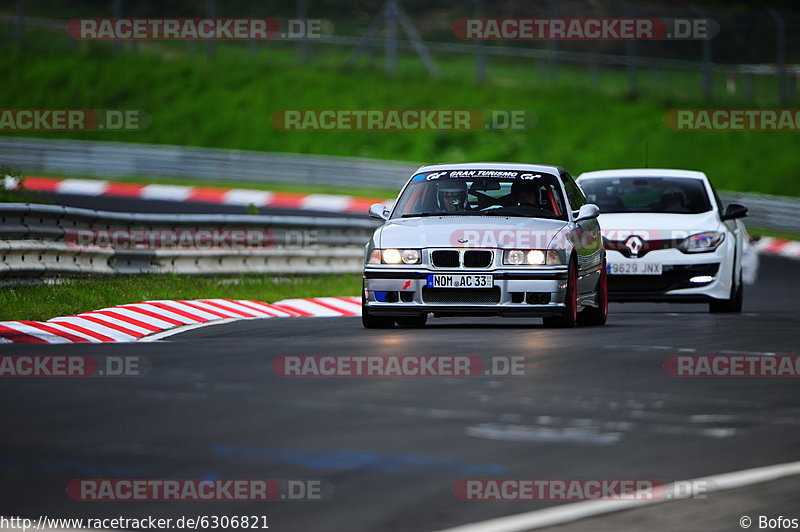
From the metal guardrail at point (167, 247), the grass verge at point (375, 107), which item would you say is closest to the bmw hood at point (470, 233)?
the metal guardrail at point (167, 247)

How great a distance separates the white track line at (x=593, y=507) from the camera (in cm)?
562

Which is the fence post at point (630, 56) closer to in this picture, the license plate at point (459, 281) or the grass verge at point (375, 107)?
the grass verge at point (375, 107)

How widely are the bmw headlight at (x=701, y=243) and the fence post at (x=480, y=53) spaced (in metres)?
23.7

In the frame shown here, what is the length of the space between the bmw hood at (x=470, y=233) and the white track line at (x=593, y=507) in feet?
20.4

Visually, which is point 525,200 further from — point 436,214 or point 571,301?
point 571,301

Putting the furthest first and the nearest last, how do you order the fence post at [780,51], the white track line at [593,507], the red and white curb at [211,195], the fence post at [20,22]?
the fence post at [20,22] → the fence post at [780,51] → the red and white curb at [211,195] → the white track line at [593,507]

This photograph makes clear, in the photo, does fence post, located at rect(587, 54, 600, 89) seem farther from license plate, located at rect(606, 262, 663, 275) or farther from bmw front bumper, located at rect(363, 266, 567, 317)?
bmw front bumper, located at rect(363, 266, 567, 317)

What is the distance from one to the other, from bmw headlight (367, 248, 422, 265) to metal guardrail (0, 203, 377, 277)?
3.72 metres

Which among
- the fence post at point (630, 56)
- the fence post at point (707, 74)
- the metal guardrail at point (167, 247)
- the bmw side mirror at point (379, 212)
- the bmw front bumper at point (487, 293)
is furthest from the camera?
the fence post at point (707, 74)

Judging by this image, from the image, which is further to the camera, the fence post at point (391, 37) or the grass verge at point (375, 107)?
the grass verge at point (375, 107)

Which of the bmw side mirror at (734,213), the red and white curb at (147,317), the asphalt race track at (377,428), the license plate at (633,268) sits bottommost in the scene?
the asphalt race track at (377,428)

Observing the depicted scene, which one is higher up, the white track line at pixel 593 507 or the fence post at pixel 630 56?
the fence post at pixel 630 56

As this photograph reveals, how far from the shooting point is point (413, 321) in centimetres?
1404

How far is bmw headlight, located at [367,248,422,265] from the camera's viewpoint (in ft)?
42.4
